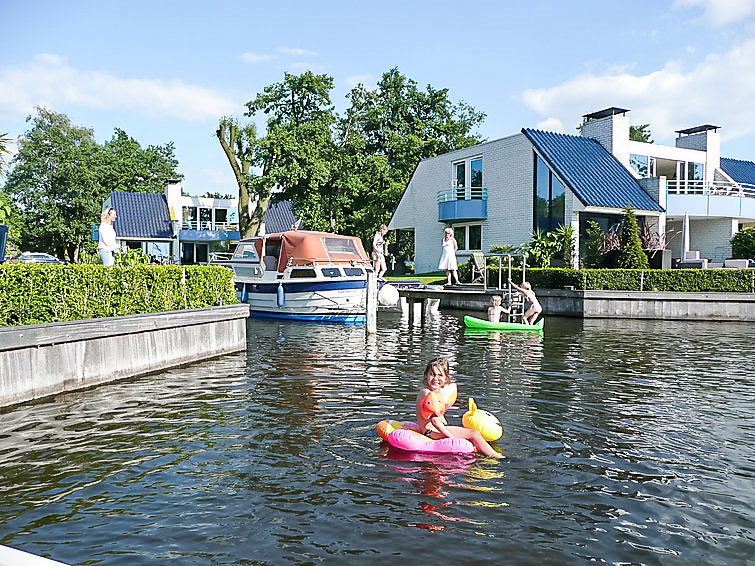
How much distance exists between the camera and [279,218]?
60688 mm

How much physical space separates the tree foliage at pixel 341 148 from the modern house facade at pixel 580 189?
22.0 feet

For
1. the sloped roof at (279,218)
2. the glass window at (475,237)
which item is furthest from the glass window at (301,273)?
the sloped roof at (279,218)

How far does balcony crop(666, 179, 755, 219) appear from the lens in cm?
3516

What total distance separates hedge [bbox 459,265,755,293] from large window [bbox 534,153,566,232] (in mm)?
6426

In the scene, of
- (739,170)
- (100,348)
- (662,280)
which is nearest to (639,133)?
(739,170)

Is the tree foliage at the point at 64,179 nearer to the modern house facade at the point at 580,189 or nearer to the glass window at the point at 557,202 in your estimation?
the modern house facade at the point at 580,189

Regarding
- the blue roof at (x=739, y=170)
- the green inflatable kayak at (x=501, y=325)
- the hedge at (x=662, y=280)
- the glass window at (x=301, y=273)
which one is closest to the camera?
the green inflatable kayak at (x=501, y=325)

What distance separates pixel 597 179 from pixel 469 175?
7672 millimetres

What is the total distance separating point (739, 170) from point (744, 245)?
40.8 feet

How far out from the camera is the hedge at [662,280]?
25.8 metres

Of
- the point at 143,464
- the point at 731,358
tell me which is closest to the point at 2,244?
the point at 143,464

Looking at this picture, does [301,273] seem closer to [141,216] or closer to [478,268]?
[478,268]

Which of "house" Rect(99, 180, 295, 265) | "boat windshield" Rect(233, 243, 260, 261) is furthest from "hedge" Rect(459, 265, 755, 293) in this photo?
"house" Rect(99, 180, 295, 265)

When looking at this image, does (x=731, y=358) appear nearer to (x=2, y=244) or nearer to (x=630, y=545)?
(x=630, y=545)
